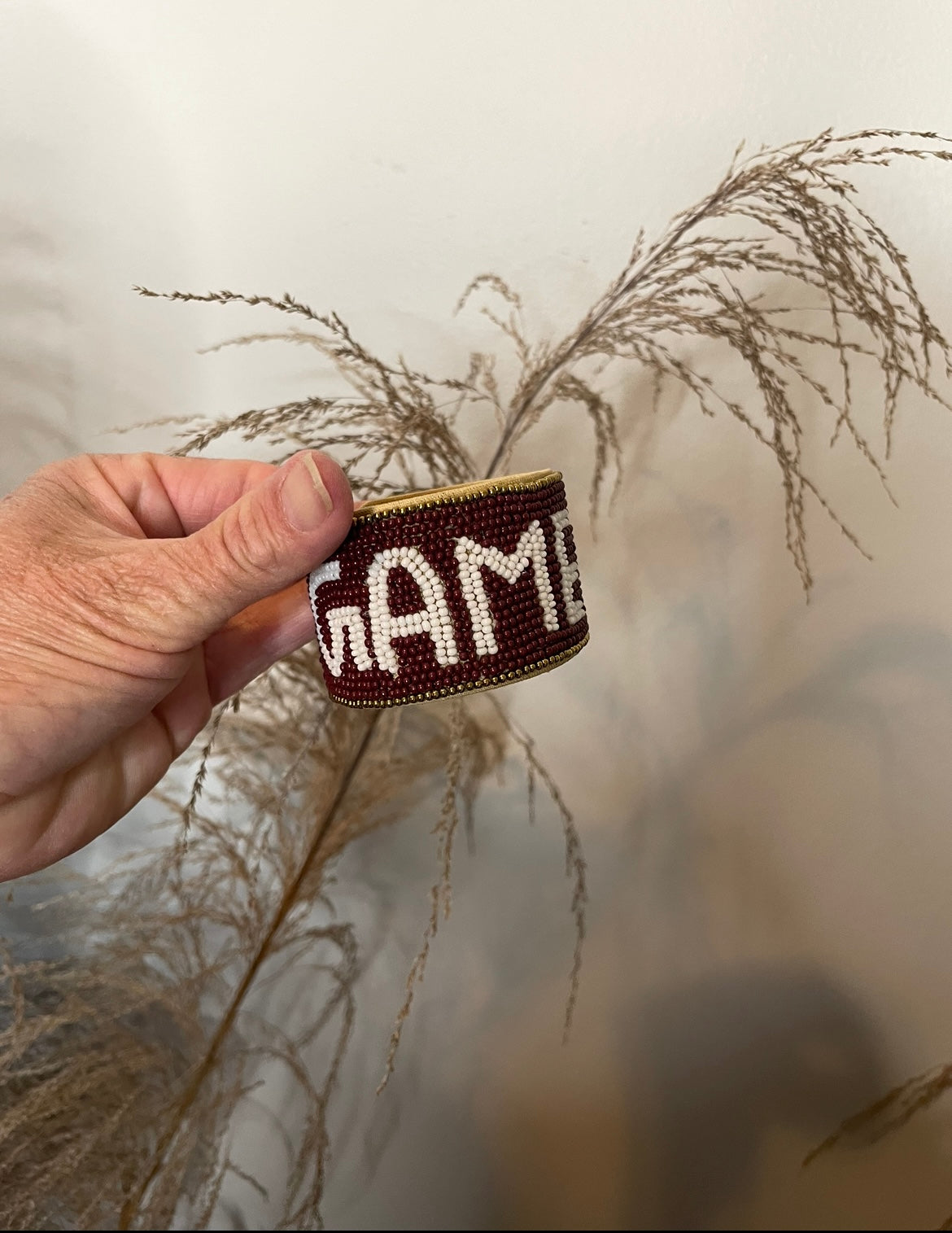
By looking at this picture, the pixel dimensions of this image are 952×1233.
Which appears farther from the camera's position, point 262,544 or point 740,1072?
point 740,1072

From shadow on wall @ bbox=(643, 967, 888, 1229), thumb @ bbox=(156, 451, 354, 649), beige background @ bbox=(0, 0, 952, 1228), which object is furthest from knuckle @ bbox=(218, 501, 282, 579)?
shadow on wall @ bbox=(643, 967, 888, 1229)

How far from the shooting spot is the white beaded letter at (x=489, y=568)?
20.4 inches

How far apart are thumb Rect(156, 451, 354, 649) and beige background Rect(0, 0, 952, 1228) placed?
34cm

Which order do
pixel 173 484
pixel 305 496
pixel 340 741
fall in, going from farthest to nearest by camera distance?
pixel 340 741 → pixel 173 484 → pixel 305 496

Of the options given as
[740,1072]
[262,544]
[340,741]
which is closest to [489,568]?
[262,544]

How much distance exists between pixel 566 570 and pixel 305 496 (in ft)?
0.57

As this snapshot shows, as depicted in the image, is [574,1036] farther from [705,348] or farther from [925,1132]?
[705,348]

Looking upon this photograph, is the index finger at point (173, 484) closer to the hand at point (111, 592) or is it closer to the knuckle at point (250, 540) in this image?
the hand at point (111, 592)

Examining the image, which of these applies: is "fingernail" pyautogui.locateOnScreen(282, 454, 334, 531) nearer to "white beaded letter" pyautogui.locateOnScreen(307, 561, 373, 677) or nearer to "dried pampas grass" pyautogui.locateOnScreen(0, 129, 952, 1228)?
"white beaded letter" pyautogui.locateOnScreen(307, 561, 373, 677)

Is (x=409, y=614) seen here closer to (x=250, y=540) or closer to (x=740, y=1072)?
(x=250, y=540)

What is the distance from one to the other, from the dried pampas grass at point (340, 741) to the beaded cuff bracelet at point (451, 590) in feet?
0.53

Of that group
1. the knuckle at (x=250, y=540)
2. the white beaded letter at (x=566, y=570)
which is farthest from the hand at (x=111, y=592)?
the white beaded letter at (x=566, y=570)

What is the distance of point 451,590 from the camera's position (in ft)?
1.71

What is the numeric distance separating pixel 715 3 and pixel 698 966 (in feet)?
2.88
